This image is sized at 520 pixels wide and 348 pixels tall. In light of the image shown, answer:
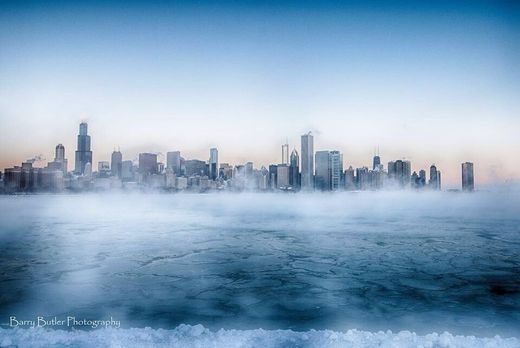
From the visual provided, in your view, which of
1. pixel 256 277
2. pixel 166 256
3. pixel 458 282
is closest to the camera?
pixel 458 282

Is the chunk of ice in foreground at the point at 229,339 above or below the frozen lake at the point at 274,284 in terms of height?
above

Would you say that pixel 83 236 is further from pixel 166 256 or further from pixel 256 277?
pixel 256 277

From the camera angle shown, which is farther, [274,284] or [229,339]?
[274,284]

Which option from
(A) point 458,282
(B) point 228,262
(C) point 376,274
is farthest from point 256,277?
(A) point 458,282

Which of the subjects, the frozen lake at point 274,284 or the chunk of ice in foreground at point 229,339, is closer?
the chunk of ice in foreground at point 229,339

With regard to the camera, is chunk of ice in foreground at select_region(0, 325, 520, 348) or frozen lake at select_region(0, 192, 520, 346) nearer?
chunk of ice in foreground at select_region(0, 325, 520, 348)

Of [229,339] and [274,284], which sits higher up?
[229,339]

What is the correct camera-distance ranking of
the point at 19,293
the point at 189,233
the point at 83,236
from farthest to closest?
the point at 189,233 → the point at 83,236 → the point at 19,293

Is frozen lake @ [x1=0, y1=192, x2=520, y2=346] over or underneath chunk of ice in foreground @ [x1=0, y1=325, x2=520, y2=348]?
underneath
